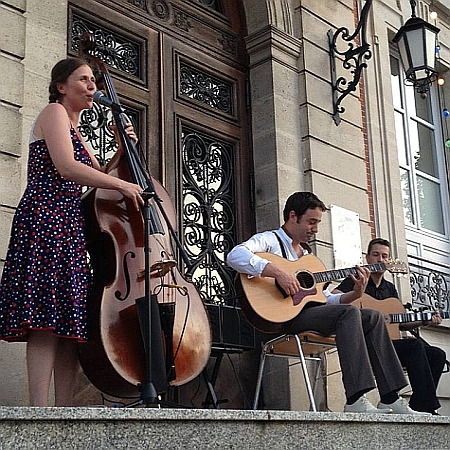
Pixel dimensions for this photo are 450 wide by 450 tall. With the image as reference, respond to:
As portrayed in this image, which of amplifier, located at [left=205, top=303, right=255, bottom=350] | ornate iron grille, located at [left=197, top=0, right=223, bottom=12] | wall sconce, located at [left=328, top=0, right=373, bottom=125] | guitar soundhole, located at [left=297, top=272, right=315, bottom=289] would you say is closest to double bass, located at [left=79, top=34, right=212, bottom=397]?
guitar soundhole, located at [left=297, top=272, right=315, bottom=289]

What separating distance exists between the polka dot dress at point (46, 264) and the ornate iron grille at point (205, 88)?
8.51 ft

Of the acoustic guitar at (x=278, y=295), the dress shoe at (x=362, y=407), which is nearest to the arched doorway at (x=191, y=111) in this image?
the acoustic guitar at (x=278, y=295)

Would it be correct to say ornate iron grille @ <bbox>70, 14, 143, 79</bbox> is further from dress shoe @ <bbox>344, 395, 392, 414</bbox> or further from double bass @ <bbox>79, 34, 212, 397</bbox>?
dress shoe @ <bbox>344, 395, 392, 414</bbox>

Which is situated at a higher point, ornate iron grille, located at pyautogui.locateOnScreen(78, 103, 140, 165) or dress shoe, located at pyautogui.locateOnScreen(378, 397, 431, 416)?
ornate iron grille, located at pyautogui.locateOnScreen(78, 103, 140, 165)

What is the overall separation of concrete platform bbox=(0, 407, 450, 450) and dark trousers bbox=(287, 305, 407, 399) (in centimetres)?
52

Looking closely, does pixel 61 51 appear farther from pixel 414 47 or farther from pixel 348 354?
pixel 414 47

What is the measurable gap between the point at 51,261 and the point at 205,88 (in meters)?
3.09

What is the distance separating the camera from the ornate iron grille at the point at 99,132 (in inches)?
196

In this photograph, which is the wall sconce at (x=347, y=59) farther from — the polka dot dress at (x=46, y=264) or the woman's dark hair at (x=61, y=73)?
the polka dot dress at (x=46, y=264)

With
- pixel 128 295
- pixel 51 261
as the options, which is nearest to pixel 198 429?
pixel 128 295

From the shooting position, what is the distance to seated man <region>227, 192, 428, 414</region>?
4.07 metres

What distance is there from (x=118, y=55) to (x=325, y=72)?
196cm

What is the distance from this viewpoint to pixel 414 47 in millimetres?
6500

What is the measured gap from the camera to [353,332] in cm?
417
